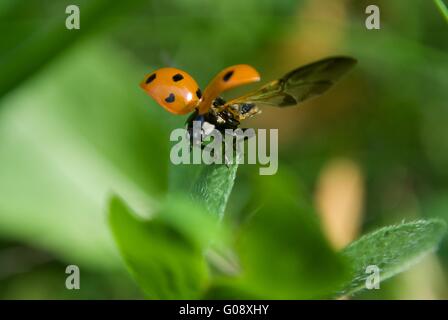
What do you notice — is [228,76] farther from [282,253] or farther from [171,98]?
[282,253]

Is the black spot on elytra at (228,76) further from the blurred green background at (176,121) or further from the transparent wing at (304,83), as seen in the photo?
the blurred green background at (176,121)

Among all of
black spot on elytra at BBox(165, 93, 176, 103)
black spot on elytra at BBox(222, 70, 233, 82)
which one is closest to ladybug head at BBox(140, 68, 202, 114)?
black spot on elytra at BBox(165, 93, 176, 103)

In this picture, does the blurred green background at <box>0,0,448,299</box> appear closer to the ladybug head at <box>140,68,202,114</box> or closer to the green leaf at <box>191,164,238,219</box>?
the ladybug head at <box>140,68,202,114</box>

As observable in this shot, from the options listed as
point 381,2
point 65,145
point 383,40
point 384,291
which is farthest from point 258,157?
point 381,2

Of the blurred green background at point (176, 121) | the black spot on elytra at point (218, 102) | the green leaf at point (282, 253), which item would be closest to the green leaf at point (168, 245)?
the green leaf at point (282, 253)

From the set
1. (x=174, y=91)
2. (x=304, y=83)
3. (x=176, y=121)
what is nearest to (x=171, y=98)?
(x=174, y=91)
